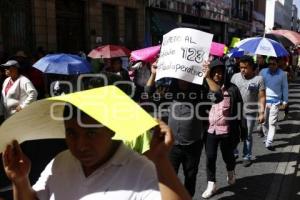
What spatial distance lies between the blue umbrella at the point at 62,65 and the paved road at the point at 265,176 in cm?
280

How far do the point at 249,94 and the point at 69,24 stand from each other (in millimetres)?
10645

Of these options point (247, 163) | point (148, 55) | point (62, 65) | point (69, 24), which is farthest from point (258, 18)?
point (247, 163)

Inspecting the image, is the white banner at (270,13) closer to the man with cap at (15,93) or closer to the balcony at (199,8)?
the balcony at (199,8)


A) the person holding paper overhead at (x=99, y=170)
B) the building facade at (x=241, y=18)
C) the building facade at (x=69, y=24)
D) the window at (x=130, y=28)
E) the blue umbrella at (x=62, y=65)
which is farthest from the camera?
the building facade at (x=241, y=18)

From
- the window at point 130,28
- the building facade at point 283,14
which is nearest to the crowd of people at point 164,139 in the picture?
the window at point 130,28

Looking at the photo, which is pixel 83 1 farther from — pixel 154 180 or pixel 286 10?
pixel 286 10

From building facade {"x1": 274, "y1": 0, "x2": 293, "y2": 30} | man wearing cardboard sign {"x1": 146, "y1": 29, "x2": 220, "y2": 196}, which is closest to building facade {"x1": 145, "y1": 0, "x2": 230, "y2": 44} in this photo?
man wearing cardboard sign {"x1": 146, "y1": 29, "x2": 220, "y2": 196}

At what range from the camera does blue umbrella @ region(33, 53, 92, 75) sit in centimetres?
777

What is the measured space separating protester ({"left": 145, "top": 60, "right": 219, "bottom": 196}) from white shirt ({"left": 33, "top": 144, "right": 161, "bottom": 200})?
7.70 feet

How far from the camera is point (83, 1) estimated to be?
53.7ft

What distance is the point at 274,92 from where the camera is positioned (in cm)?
738

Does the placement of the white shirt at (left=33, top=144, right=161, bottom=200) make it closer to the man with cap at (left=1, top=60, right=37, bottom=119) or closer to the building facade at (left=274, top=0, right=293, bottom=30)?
the man with cap at (left=1, top=60, right=37, bottom=119)

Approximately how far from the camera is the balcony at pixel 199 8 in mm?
22219

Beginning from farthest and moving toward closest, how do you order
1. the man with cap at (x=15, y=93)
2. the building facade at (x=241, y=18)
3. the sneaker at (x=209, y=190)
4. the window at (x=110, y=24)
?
1. the building facade at (x=241, y=18)
2. the window at (x=110, y=24)
3. the man with cap at (x=15, y=93)
4. the sneaker at (x=209, y=190)
